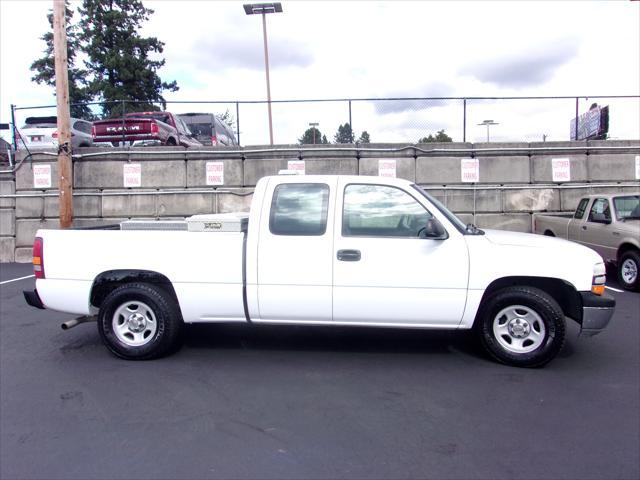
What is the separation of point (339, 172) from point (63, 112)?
6491 mm

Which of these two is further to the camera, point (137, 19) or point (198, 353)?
point (137, 19)

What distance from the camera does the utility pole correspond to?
10.7m

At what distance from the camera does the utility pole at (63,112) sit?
35.2 feet

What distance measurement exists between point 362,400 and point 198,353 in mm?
2019

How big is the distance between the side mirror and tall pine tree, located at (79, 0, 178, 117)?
3700cm

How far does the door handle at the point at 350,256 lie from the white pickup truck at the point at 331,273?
0.03 feet

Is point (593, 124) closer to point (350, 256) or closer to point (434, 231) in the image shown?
point (434, 231)

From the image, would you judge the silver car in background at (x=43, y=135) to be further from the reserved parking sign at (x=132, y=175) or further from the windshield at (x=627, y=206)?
the windshield at (x=627, y=206)

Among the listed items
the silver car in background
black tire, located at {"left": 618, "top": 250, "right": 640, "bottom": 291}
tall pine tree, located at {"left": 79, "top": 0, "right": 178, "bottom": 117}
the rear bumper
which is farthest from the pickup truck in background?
tall pine tree, located at {"left": 79, "top": 0, "right": 178, "bottom": 117}

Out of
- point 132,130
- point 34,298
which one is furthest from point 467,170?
point 34,298

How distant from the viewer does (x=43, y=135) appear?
13.8 meters

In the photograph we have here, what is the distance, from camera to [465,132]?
13.3 m

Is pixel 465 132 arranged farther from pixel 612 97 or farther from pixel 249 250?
pixel 249 250

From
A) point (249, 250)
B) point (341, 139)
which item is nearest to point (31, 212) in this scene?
point (341, 139)
